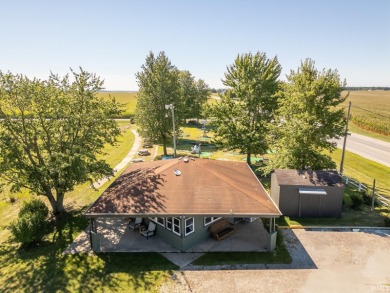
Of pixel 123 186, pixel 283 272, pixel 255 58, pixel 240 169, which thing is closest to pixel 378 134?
pixel 255 58

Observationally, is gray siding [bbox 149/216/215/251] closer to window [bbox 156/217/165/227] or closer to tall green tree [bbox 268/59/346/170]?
window [bbox 156/217/165/227]

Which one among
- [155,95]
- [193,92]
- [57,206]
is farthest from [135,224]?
[193,92]

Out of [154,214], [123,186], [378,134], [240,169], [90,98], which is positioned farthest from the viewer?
[378,134]

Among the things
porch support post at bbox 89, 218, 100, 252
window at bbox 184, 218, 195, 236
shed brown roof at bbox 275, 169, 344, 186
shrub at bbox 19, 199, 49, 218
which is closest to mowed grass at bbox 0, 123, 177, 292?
porch support post at bbox 89, 218, 100, 252

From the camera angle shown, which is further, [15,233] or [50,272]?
[15,233]

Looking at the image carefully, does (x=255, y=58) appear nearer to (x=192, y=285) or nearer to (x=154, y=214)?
(x=154, y=214)

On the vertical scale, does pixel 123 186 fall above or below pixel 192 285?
above
